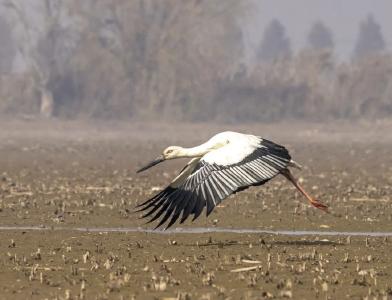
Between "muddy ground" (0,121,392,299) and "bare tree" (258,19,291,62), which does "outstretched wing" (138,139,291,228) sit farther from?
"bare tree" (258,19,291,62)

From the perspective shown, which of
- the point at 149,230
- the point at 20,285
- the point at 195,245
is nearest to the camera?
the point at 20,285

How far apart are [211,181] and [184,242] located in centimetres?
149

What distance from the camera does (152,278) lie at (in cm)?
1026

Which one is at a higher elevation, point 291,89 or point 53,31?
point 53,31

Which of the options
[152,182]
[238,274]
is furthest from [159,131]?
[238,274]

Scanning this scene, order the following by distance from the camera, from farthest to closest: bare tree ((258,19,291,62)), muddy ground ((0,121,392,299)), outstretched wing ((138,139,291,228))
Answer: bare tree ((258,19,291,62)) → outstretched wing ((138,139,291,228)) → muddy ground ((0,121,392,299))

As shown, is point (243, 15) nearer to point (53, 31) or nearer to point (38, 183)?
point (53, 31)

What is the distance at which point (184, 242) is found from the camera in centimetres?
1334

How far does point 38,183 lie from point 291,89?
4020 centimetres

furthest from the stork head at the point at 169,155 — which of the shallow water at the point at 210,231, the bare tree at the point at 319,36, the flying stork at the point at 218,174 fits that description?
the bare tree at the point at 319,36

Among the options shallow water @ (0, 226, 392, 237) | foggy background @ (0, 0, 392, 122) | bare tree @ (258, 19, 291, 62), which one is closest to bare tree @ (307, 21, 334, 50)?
bare tree @ (258, 19, 291, 62)

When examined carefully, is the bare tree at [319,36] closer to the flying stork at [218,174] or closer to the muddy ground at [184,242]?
the muddy ground at [184,242]

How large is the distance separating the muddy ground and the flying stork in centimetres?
50

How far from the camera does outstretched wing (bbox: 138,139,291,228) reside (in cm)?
1186
